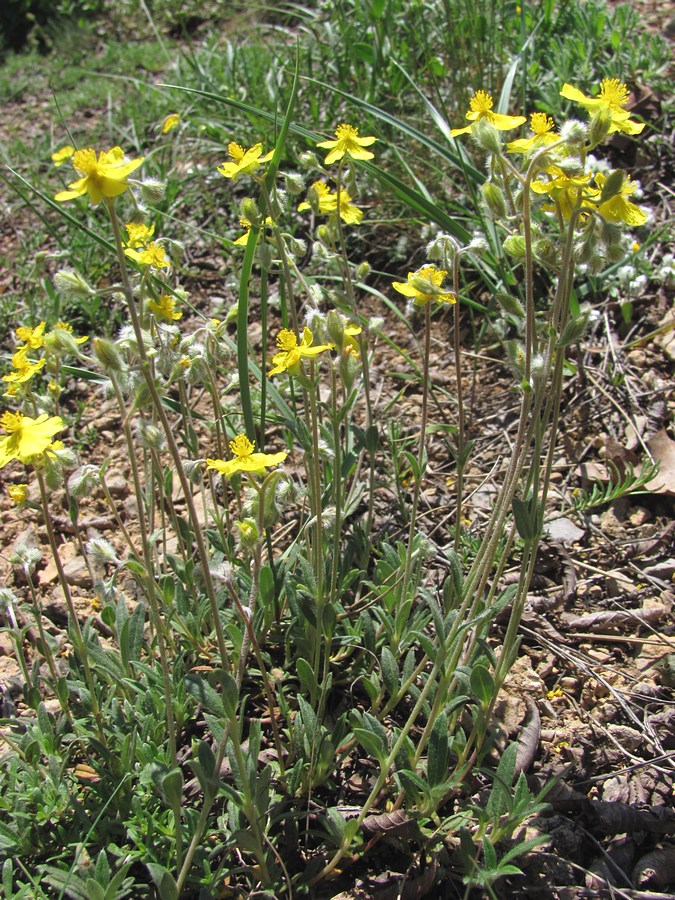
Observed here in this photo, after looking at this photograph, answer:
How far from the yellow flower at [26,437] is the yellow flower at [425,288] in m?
1.12

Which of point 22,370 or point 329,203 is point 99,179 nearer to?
point 22,370

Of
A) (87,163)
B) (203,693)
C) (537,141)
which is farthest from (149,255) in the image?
(203,693)

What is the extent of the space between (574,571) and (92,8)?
31.2 ft

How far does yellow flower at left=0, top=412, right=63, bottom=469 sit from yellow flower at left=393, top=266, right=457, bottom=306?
112 centimetres

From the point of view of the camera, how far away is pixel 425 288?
7.63 feet

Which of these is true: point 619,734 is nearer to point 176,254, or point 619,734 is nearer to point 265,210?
point 265,210

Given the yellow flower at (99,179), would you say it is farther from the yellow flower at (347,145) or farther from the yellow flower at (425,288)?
the yellow flower at (347,145)

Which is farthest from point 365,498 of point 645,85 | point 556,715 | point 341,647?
point 645,85

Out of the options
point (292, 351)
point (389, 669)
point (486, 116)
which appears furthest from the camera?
point (389, 669)

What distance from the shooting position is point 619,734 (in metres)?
2.66

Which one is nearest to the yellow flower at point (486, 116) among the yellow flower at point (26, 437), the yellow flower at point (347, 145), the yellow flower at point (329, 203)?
the yellow flower at point (347, 145)

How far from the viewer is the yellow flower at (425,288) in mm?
2324

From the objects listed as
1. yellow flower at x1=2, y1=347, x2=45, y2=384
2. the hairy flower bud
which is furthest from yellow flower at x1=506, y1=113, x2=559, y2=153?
yellow flower at x1=2, y1=347, x2=45, y2=384

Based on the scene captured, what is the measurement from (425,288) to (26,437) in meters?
1.28
